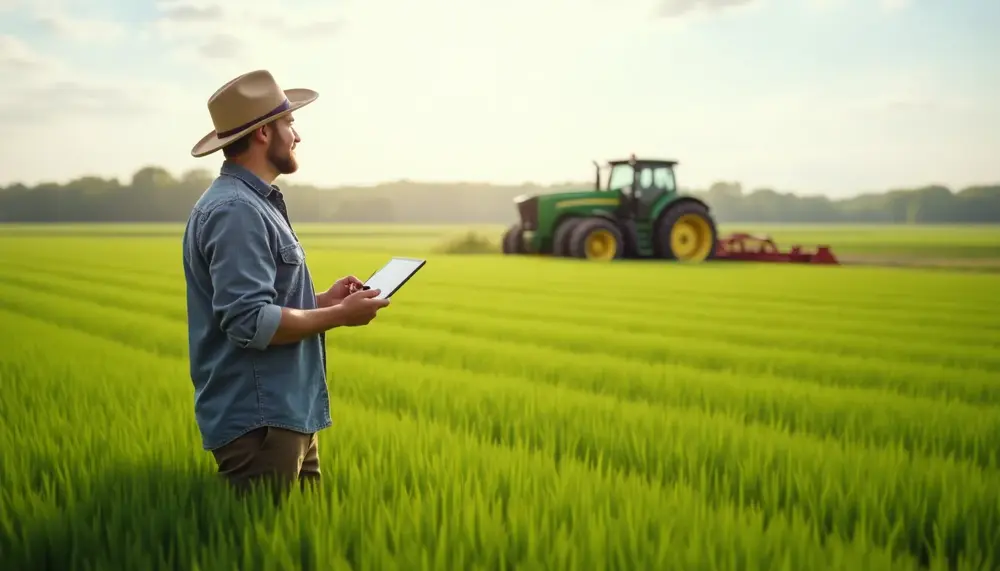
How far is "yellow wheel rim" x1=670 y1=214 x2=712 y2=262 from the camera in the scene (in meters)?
21.7

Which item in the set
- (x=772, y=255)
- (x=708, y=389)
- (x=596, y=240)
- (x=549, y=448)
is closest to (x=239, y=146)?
(x=549, y=448)

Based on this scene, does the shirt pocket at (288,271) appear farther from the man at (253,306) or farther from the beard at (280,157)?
the beard at (280,157)

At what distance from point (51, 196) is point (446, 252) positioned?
242ft

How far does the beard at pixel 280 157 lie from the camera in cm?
274

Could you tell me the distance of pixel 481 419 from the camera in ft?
15.6

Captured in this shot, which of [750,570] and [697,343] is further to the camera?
[697,343]

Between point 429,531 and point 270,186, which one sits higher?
point 270,186

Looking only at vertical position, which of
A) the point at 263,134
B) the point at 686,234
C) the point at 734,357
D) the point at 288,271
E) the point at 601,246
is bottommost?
the point at 734,357

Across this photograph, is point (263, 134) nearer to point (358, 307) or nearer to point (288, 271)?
point (288, 271)

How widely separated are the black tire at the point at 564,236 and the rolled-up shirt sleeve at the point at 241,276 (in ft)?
62.1

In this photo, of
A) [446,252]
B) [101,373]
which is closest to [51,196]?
[446,252]

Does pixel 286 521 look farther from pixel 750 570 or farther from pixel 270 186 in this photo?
pixel 750 570

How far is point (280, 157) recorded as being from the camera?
109 inches

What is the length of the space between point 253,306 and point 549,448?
2.15 meters
